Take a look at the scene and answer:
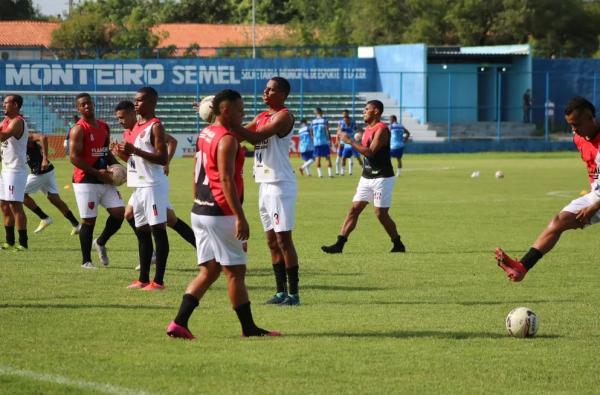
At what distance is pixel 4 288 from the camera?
1257cm

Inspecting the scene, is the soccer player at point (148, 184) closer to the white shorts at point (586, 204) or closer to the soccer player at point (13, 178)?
the soccer player at point (13, 178)

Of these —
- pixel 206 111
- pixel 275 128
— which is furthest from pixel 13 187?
pixel 275 128

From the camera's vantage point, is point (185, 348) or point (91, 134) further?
point (91, 134)

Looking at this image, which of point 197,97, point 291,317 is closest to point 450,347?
point 291,317

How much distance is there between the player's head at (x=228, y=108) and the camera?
9.48 metres

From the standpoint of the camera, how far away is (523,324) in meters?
9.73

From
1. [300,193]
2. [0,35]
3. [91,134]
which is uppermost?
[0,35]

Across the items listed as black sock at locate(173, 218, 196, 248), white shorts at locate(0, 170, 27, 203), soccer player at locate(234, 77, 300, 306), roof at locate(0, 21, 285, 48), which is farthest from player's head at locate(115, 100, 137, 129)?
roof at locate(0, 21, 285, 48)

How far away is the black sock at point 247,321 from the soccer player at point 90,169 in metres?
4.97

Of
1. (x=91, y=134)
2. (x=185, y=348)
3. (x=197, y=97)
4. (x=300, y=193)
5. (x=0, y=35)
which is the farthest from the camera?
(x=0, y=35)

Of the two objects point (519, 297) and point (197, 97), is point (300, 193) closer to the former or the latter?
point (519, 297)

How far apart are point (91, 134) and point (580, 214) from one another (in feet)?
20.4

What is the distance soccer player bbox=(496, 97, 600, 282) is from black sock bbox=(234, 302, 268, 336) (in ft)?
8.86

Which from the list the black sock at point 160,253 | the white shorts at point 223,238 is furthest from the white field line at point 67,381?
the black sock at point 160,253
